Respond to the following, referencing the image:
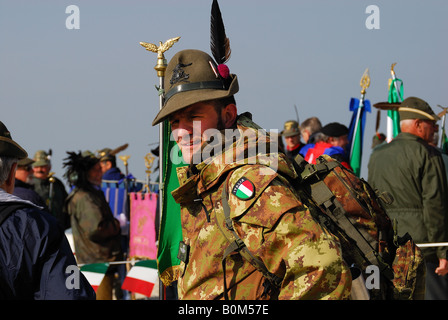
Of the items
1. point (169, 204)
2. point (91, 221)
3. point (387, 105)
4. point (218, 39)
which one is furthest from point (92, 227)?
point (218, 39)

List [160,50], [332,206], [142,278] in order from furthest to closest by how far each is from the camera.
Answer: [142,278], [160,50], [332,206]

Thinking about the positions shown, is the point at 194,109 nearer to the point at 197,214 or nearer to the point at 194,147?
the point at 194,147

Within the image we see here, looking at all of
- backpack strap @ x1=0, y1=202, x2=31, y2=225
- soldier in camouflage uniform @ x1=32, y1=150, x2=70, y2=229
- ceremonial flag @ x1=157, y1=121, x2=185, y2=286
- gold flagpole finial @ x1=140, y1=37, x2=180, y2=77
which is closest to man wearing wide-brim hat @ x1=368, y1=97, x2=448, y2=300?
ceremonial flag @ x1=157, y1=121, x2=185, y2=286

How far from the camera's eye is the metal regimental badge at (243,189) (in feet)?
9.16

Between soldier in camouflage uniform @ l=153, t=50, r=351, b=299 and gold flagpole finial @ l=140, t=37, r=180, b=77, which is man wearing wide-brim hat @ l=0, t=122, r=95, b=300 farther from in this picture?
gold flagpole finial @ l=140, t=37, r=180, b=77

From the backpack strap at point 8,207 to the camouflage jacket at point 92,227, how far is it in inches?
252

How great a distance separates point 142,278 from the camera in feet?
28.2

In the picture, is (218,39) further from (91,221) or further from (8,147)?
(91,221)

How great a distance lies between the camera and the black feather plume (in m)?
3.57

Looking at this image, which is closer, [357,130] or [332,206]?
[332,206]

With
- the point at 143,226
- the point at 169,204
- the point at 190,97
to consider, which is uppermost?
the point at 190,97

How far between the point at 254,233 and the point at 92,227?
694 centimetres

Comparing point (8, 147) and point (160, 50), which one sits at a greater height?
point (160, 50)

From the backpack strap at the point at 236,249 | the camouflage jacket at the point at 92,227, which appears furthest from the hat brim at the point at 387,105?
the backpack strap at the point at 236,249
